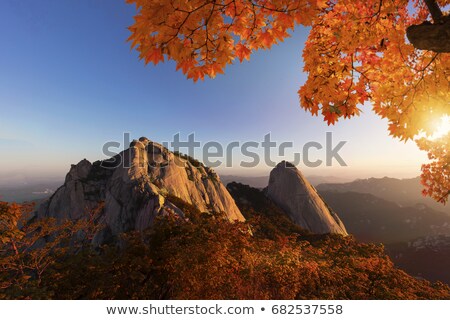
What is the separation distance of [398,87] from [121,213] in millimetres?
19198

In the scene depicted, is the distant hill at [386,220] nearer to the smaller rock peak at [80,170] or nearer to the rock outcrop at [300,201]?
the rock outcrop at [300,201]

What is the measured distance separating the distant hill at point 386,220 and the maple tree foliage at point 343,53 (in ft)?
220

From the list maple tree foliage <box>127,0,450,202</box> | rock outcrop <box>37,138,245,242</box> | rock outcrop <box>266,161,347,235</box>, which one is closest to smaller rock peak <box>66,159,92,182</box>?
rock outcrop <box>37,138,245,242</box>

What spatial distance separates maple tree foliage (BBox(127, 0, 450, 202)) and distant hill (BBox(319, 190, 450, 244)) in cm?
6693

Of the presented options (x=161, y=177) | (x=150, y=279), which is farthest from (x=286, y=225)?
(x=150, y=279)

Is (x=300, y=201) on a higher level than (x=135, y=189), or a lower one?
lower

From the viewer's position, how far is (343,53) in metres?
3.69

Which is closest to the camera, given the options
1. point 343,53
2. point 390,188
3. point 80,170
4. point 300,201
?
point 343,53

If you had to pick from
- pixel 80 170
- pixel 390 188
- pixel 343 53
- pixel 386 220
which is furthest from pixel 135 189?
pixel 390 188

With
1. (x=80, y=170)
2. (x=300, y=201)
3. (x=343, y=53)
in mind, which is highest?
(x=343, y=53)

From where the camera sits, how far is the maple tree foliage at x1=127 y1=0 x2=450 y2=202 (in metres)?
2.22

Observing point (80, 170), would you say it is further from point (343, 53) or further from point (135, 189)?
point (343, 53)

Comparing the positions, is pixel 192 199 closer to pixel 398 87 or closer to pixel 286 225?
pixel 286 225

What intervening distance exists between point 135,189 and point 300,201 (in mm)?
21124
